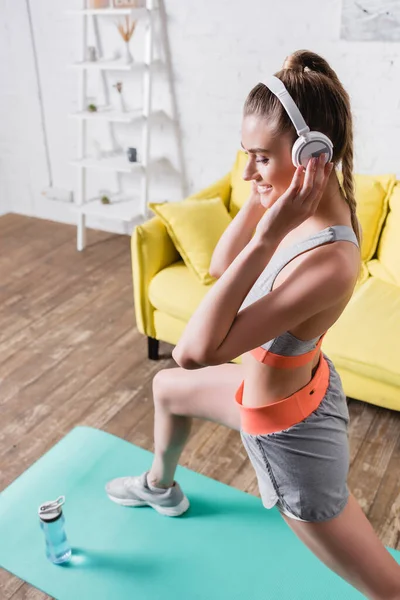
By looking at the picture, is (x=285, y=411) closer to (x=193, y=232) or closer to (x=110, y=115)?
(x=193, y=232)

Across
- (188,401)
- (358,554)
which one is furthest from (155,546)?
(358,554)

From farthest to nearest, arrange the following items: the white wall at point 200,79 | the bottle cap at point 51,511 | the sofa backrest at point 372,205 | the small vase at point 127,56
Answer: the small vase at point 127,56 < the white wall at point 200,79 < the sofa backrest at point 372,205 < the bottle cap at point 51,511

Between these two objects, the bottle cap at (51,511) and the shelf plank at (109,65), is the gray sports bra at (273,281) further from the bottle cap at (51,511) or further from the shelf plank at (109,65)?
the shelf plank at (109,65)

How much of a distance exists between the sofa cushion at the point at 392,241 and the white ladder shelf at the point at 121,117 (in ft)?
5.31

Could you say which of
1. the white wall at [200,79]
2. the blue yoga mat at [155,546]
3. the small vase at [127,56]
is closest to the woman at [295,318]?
the blue yoga mat at [155,546]

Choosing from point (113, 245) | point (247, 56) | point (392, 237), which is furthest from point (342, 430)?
point (113, 245)

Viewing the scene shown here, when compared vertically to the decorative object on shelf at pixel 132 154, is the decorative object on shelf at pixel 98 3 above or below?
above

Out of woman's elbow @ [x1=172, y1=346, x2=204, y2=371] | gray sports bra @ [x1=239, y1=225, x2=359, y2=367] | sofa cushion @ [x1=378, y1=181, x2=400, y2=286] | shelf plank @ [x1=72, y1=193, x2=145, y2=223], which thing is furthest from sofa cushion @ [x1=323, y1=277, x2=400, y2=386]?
shelf plank @ [x1=72, y1=193, x2=145, y2=223]

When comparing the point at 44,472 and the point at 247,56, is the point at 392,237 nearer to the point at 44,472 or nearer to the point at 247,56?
the point at 247,56

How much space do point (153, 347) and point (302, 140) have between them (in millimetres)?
1918

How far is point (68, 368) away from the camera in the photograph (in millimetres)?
2744

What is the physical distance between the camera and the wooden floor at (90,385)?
2.10 m

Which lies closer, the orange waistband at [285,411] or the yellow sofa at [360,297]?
the orange waistband at [285,411]

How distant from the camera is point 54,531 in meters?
1.68
